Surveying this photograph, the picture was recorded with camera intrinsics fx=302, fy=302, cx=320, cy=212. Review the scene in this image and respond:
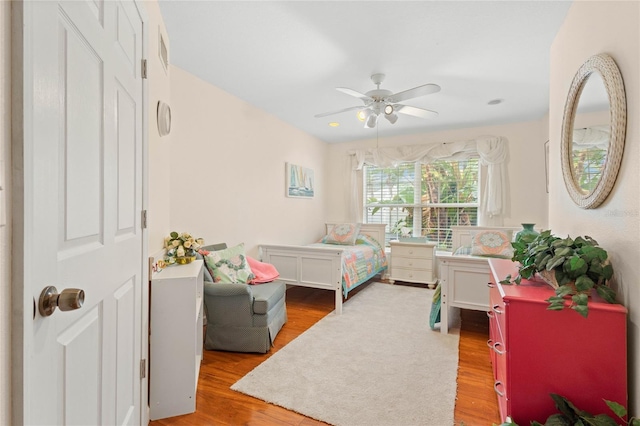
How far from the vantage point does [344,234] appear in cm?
503

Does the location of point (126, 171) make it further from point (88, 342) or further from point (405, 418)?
point (405, 418)

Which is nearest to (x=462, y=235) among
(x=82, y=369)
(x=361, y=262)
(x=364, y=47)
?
(x=361, y=262)

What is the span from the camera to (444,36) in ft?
7.43

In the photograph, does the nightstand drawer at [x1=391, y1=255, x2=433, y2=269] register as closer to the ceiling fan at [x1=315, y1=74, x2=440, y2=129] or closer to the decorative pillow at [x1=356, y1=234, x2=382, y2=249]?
the decorative pillow at [x1=356, y1=234, x2=382, y2=249]

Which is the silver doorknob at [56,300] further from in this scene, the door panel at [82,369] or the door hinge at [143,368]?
the door hinge at [143,368]

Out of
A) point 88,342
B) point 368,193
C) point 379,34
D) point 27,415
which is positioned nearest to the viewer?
point 27,415

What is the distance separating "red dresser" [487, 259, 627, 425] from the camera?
45.5 inches

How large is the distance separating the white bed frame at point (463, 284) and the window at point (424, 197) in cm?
221

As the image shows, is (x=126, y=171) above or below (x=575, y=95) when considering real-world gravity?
below

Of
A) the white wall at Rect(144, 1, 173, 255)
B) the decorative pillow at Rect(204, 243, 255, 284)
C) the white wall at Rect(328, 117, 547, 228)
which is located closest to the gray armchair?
the decorative pillow at Rect(204, 243, 255, 284)

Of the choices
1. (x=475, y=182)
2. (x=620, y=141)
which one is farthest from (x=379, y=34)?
(x=475, y=182)

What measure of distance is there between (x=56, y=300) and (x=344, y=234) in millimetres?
4437

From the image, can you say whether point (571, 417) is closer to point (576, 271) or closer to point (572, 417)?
point (572, 417)

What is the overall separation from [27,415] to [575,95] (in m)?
2.55
